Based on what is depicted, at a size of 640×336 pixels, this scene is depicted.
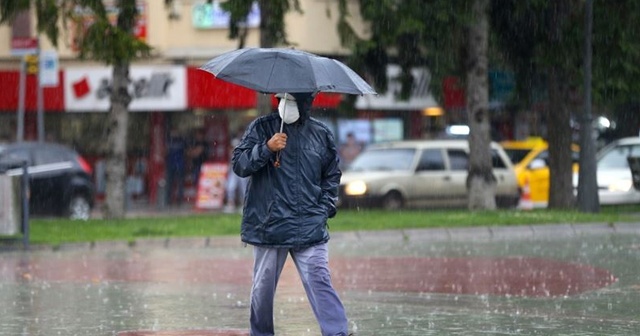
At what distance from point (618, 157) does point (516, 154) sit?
13.3ft

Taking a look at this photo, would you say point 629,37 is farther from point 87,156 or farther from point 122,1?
point 87,156

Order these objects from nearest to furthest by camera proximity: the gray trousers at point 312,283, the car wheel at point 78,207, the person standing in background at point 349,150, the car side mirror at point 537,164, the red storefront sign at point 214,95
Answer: the gray trousers at point 312,283 → the car wheel at point 78,207 → the car side mirror at point 537,164 → the person standing in background at point 349,150 → the red storefront sign at point 214,95

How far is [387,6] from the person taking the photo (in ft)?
80.6

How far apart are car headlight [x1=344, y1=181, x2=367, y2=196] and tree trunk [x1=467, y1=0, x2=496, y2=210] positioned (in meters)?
3.69

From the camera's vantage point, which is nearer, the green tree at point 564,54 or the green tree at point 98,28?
the green tree at point 98,28

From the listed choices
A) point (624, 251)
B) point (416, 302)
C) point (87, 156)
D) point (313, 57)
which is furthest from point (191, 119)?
point (313, 57)

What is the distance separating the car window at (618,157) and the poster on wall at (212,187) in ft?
28.1

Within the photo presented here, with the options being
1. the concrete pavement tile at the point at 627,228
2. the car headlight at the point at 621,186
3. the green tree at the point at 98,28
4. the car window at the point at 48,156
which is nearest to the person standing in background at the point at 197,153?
the car window at the point at 48,156

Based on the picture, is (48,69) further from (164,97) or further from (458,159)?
(164,97)

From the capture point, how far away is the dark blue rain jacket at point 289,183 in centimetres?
883

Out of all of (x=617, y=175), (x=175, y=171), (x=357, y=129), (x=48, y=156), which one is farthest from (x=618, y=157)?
(x=175, y=171)

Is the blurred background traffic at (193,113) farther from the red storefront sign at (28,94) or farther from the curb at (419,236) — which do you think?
the curb at (419,236)

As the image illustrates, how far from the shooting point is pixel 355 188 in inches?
Answer: 1140

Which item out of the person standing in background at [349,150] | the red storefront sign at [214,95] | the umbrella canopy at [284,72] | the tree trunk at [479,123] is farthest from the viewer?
the red storefront sign at [214,95]
